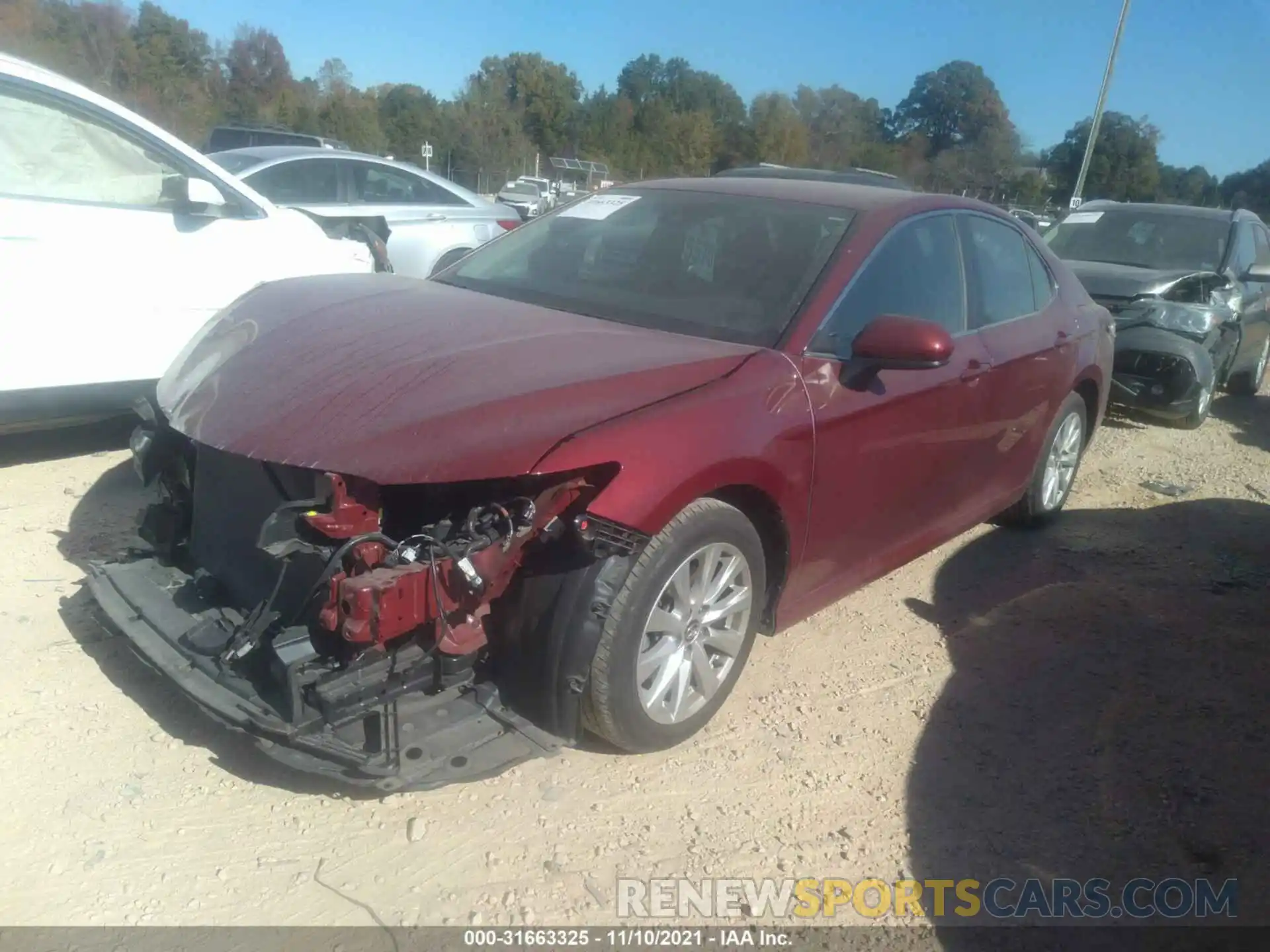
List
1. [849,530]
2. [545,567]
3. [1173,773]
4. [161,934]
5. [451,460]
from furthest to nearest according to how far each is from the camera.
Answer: [849,530] < [1173,773] < [545,567] < [451,460] < [161,934]

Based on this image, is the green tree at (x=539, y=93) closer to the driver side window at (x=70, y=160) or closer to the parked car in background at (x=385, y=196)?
the parked car in background at (x=385, y=196)

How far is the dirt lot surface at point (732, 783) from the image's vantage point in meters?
2.48

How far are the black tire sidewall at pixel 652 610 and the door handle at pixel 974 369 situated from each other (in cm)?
126

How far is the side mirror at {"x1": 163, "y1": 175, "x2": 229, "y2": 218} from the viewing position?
4.77 metres

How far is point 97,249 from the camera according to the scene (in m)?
4.51

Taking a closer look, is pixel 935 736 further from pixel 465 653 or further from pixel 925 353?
pixel 465 653

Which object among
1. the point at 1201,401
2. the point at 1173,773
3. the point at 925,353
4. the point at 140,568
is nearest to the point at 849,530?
→ the point at 925,353

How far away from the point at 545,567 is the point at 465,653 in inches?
11.9

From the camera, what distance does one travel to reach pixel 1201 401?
7.60 meters

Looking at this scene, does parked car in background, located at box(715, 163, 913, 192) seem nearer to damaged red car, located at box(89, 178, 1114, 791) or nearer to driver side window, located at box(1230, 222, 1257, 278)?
driver side window, located at box(1230, 222, 1257, 278)

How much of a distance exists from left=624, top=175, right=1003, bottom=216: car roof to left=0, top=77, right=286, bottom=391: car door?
2078mm

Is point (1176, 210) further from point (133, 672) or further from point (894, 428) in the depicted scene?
point (133, 672)

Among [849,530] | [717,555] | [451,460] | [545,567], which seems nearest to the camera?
[451,460]

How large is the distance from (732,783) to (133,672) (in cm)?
191
